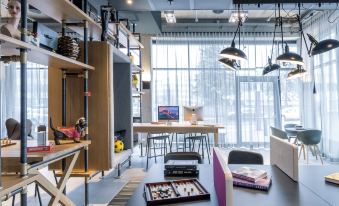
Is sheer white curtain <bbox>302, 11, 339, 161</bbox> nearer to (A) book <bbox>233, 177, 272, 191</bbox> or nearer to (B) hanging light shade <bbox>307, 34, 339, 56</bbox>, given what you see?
(B) hanging light shade <bbox>307, 34, 339, 56</bbox>

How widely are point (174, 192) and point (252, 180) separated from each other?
0.60 metres

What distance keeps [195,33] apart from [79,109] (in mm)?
5810

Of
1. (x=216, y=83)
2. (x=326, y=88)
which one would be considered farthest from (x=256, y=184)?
(x=216, y=83)

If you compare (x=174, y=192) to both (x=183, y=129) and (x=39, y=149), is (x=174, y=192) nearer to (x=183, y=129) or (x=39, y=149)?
(x=39, y=149)

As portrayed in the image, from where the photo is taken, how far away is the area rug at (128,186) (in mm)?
3688

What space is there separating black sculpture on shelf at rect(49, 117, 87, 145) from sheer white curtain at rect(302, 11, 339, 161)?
4738 mm

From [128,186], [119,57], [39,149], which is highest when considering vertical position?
[119,57]

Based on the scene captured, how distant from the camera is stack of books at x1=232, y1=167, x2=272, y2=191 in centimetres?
184

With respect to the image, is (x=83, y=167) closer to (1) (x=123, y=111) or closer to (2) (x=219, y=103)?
(1) (x=123, y=111)

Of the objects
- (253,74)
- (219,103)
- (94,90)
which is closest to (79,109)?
(94,90)

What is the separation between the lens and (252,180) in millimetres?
1897

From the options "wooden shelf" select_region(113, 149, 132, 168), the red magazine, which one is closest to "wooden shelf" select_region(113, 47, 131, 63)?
"wooden shelf" select_region(113, 149, 132, 168)

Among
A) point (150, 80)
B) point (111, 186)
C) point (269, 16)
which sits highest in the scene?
point (269, 16)

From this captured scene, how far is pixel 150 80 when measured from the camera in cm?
801
